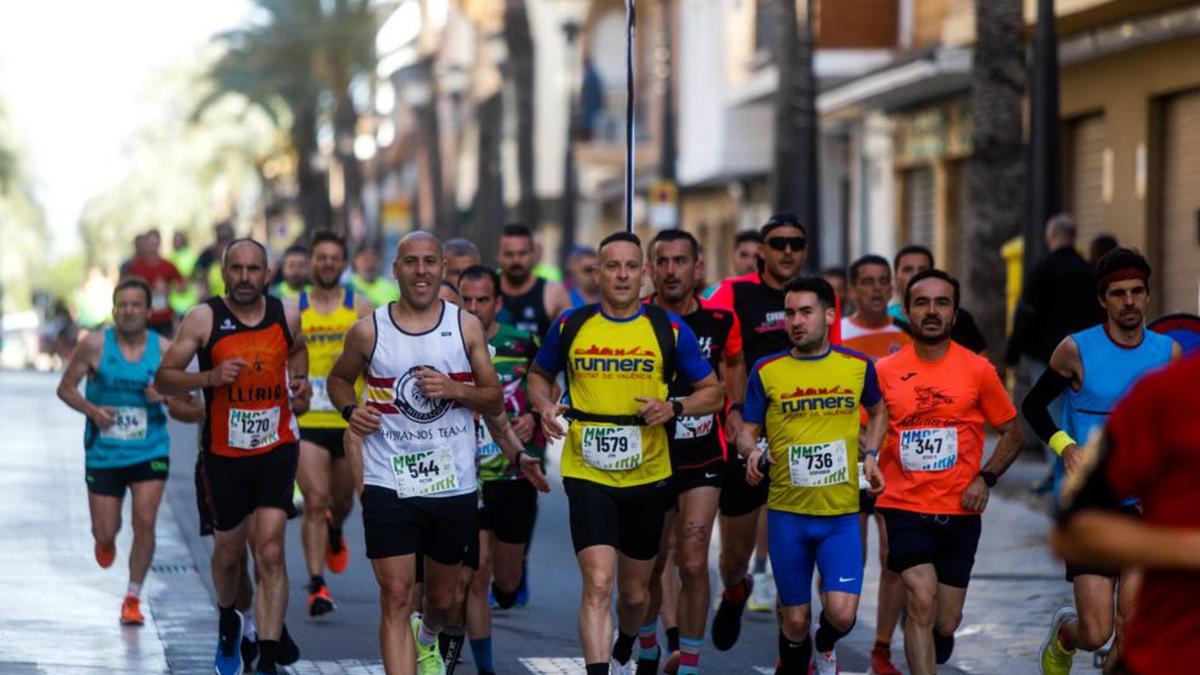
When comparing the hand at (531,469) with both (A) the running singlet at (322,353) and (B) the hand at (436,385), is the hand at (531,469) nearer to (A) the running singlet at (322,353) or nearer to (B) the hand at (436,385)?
(B) the hand at (436,385)

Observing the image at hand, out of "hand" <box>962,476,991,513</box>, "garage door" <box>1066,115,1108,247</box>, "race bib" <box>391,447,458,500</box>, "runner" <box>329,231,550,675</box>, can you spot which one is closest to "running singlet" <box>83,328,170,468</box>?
"runner" <box>329,231,550,675</box>

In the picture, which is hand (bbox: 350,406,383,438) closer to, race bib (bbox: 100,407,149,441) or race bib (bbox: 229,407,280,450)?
race bib (bbox: 229,407,280,450)

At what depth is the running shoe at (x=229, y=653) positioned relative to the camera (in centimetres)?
1022

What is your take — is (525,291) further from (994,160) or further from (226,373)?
(994,160)

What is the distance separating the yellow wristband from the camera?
8.73 m

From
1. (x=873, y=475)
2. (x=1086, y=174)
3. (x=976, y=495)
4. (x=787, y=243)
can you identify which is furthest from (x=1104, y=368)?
(x=1086, y=174)

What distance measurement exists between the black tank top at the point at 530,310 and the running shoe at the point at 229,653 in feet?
8.89

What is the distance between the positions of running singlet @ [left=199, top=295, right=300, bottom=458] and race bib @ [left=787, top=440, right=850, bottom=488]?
8.03 feet

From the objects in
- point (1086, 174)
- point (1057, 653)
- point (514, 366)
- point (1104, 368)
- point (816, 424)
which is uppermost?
point (1086, 174)

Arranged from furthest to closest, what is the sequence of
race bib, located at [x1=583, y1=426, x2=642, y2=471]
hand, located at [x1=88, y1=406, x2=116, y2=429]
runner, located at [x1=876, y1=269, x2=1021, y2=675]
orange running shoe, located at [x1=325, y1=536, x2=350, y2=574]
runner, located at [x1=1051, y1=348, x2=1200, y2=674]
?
orange running shoe, located at [x1=325, y1=536, x2=350, y2=574] → hand, located at [x1=88, y1=406, x2=116, y2=429] → runner, located at [x1=876, y1=269, x2=1021, y2=675] → race bib, located at [x1=583, y1=426, x2=642, y2=471] → runner, located at [x1=1051, y1=348, x2=1200, y2=674]

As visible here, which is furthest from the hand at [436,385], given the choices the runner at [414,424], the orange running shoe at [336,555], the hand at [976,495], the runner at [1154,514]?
the orange running shoe at [336,555]

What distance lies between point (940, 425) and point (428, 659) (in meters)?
2.19

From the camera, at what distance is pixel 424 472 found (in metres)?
8.87

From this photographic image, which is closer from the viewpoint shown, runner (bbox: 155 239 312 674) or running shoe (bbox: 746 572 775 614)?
runner (bbox: 155 239 312 674)
